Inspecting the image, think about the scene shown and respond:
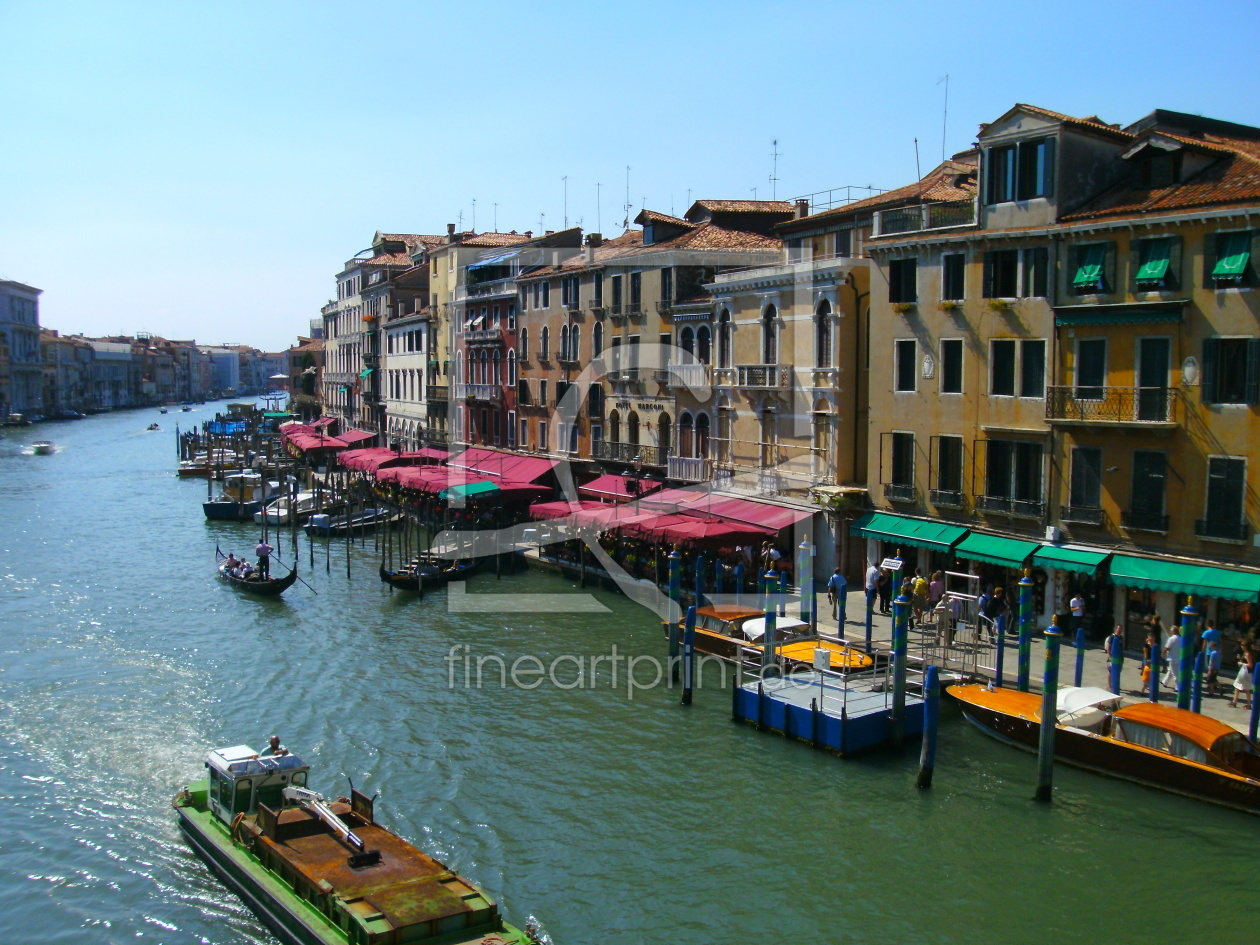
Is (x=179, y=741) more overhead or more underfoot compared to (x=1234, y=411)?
more underfoot

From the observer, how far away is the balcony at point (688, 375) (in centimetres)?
3556

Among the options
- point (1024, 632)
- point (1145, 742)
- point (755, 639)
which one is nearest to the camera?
point (1145, 742)

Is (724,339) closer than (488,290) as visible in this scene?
Yes

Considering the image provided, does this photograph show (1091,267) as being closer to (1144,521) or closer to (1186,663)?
(1144,521)

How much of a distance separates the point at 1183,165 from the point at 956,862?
50.2 ft

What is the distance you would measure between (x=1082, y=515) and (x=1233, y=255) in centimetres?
581

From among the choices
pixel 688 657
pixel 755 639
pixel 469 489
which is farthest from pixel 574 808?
pixel 469 489

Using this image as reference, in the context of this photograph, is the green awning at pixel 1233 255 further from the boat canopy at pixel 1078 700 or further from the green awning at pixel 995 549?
the boat canopy at pixel 1078 700

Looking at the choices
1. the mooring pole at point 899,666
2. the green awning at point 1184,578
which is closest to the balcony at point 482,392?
the green awning at point 1184,578

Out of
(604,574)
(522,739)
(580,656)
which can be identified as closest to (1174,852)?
(522,739)

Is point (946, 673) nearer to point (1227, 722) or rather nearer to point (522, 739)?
point (1227, 722)

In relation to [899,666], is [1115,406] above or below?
above

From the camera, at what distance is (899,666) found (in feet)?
63.9

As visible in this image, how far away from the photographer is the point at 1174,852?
15727 mm
